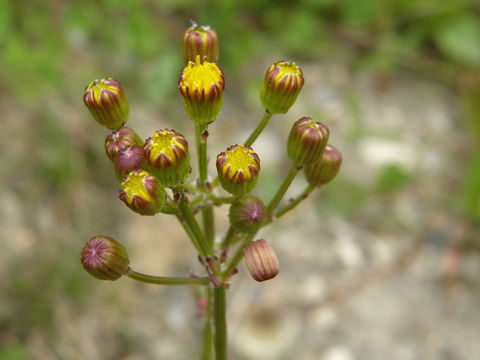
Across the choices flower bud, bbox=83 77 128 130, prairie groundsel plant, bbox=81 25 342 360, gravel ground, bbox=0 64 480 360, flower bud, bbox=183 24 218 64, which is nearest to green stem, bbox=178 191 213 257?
prairie groundsel plant, bbox=81 25 342 360

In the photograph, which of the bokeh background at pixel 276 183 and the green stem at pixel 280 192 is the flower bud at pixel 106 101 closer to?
the green stem at pixel 280 192

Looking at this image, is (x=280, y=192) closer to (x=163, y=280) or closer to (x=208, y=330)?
(x=163, y=280)

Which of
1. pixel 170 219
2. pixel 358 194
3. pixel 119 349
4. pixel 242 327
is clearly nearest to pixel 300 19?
pixel 358 194

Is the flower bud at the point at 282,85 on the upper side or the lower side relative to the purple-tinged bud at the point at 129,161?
upper

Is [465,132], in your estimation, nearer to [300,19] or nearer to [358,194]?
[358,194]

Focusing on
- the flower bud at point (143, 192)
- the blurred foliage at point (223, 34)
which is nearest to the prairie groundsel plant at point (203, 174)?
the flower bud at point (143, 192)

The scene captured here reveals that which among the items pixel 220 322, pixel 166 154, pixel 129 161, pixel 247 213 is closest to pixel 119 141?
pixel 129 161
